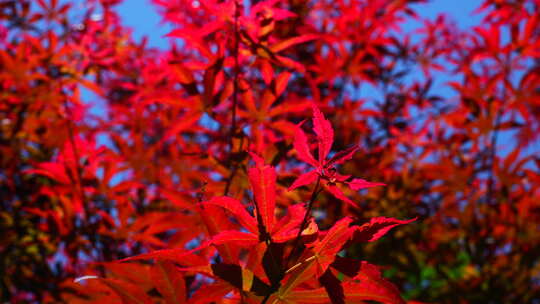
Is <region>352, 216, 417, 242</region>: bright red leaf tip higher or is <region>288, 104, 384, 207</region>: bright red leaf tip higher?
<region>288, 104, 384, 207</region>: bright red leaf tip

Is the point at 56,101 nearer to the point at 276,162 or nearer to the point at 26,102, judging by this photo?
the point at 26,102

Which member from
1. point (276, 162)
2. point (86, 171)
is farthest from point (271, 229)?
point (86, 171)

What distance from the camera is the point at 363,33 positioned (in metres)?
2.14

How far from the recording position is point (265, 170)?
0.59 metres

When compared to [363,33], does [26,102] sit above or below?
below

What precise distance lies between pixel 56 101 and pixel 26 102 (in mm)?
238

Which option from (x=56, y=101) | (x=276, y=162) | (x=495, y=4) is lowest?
(x=276, y=162)

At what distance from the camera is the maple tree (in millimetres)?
595

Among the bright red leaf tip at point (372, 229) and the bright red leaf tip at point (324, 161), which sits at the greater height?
the bright red leaf tip at point (324, 161)

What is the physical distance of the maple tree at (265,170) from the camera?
60cm

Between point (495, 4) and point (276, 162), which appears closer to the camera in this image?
point (276, 162)

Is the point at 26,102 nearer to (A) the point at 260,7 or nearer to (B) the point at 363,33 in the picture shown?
(A) the point at 260,7

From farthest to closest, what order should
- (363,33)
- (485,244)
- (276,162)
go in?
(363,33) < (485,244) < (276,162)

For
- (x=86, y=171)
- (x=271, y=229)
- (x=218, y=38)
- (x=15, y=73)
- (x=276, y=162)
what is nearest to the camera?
(x=271, y=229)
